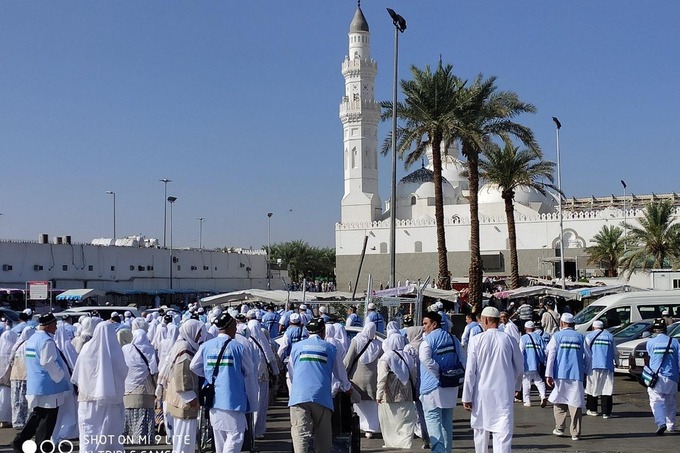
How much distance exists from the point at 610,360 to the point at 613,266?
43.9m

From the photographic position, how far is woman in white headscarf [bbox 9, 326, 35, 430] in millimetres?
11375

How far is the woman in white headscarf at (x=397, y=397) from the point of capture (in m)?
10.3

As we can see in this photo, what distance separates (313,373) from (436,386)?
5.99 feet

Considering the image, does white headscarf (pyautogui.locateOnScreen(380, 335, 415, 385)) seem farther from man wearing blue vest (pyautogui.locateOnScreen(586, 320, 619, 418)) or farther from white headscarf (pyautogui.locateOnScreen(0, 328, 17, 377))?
white headscarf (pyautogui.locateOnScreen(0, 328, 17, 377))

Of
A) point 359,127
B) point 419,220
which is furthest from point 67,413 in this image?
point 359,127

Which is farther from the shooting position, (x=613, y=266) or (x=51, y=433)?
(x=613, y=266)

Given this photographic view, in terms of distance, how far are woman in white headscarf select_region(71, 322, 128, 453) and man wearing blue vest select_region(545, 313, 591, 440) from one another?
5.69 m

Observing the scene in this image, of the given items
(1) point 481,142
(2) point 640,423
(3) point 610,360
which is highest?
(1) point 481,142

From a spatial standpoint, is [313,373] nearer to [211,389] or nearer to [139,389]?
[211,389]

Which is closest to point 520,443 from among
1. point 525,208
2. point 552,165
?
point 552,165

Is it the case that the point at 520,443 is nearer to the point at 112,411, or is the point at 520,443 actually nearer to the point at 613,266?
the point at 112,411

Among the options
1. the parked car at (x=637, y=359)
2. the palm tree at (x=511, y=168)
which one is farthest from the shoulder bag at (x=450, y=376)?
the palm tree at (x=511, y=168)

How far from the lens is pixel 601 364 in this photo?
42.0 feet

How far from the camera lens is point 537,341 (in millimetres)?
13914
